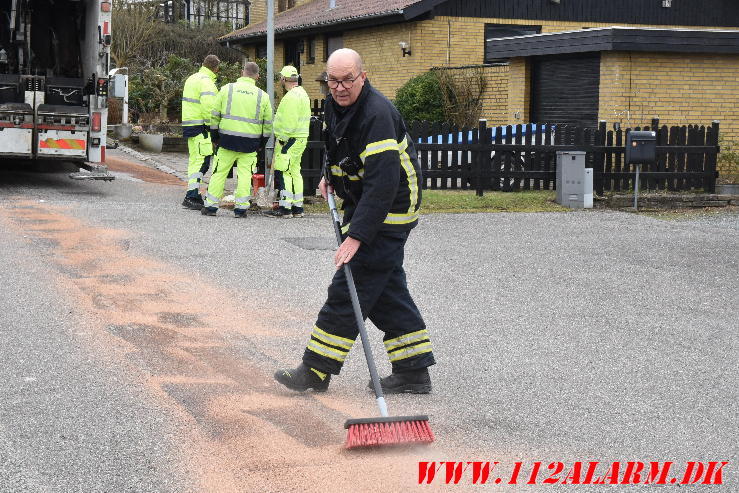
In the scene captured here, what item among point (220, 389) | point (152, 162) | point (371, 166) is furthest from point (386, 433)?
point (152, 162)

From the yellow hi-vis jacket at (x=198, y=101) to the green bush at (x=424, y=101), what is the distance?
38.5 ft

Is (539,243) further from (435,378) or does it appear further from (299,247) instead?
(435,378)

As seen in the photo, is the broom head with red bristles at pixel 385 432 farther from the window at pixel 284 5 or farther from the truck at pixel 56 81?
the window at pixel 284 5

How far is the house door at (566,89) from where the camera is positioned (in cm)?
2025

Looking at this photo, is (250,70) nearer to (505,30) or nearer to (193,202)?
(193,202)

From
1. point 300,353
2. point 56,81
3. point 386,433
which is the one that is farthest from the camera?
point 56,81

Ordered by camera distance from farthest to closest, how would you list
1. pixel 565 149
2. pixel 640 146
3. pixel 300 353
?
pixel 565 149 < pixel 640 146 < pixel 300 353

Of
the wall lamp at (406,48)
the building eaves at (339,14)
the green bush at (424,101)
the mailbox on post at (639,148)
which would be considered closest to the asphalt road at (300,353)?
the mailbox on post at (639,148)

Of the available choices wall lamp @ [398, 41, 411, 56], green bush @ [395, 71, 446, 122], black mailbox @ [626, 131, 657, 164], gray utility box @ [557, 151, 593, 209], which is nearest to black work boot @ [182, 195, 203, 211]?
gray utility box @ [557, 151, 593, 209]

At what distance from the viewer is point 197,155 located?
562 inches

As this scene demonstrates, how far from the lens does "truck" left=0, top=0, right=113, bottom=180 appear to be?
15.5 metres

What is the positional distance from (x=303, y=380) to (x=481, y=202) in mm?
10395

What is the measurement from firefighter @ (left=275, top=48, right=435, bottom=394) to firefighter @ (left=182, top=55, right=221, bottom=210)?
825 cm

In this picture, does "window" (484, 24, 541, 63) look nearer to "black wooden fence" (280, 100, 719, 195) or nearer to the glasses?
"black wooden fence" (280, 100, 719, 195)
